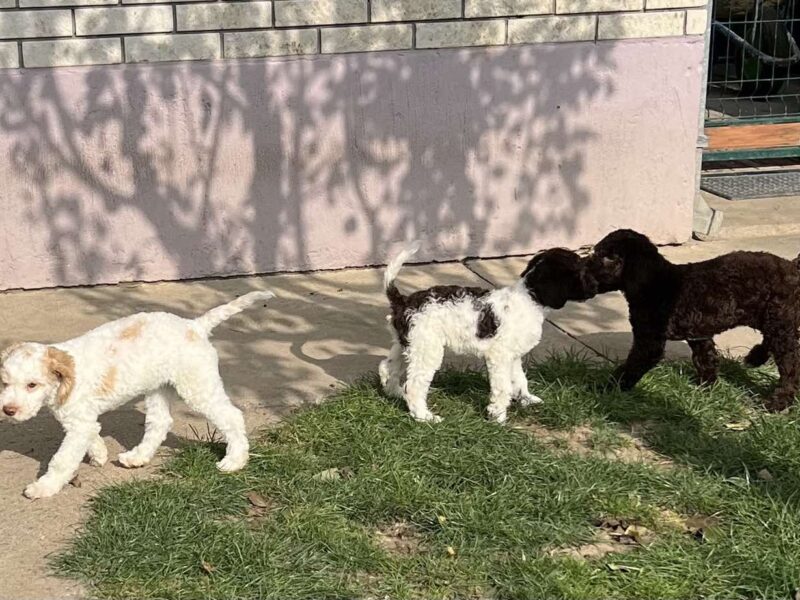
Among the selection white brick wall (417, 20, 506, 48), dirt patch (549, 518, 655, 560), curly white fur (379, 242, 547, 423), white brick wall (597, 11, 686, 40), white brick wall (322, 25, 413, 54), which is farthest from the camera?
white brick wall (597, 11, 686, 40)

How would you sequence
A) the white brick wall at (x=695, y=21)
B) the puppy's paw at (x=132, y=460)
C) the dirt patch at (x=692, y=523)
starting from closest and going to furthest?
the dirt patch at (x=692, y=523) < the puppy's paw at (x=132, y=460) < the white brick wall at (x=695, y=21)

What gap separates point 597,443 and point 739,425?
77 centimetres

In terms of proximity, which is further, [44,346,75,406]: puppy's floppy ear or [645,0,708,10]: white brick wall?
[645,0,708,10]: white brick wall

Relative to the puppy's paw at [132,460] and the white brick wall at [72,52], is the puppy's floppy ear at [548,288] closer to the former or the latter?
the puppy's paw at [132,460]

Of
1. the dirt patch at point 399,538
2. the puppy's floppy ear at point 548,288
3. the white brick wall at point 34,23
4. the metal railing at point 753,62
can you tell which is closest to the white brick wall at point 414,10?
the white brick wall at point 34,23

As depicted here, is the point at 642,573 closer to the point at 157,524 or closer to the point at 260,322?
the point at 157,524

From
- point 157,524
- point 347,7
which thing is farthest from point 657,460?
point 347,7

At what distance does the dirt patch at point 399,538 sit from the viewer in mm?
4352

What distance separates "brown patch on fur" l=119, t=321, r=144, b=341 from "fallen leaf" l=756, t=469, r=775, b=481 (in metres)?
2.77

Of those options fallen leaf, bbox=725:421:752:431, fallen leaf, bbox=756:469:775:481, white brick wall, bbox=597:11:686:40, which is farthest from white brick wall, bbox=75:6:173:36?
fallen leaf, bbox=756:469:775:481

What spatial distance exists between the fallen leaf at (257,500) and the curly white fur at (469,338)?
930 millimetres

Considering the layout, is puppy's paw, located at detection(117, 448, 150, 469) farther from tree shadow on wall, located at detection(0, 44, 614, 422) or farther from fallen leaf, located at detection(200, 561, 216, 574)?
tree shadow on wall, located at detection(0, 44, 614, 422)

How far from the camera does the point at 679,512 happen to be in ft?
15.0

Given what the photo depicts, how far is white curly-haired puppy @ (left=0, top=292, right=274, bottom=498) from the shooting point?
4.56 meters
